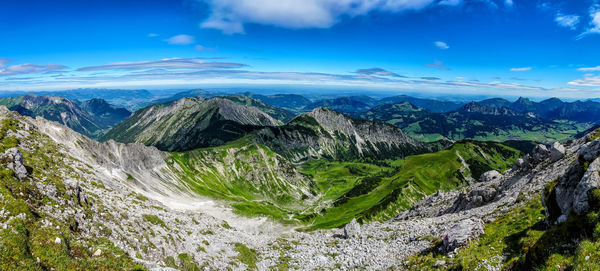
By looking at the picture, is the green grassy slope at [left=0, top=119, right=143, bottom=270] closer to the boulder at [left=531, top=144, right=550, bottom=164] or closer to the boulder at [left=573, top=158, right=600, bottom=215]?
the boulder at [left=573, top=158, right=600, bottom=215]

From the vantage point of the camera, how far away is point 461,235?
32.2 meters

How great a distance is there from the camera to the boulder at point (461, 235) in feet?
104

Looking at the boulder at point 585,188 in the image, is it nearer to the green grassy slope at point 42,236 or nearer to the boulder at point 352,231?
the green grassy slope at point 42,236

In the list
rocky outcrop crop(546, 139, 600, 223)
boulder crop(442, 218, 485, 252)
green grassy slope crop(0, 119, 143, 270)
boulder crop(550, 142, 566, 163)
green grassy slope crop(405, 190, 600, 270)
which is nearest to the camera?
green grassy slope crop(405, 190, 600, 270)

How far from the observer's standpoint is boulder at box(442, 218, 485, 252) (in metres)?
31.7

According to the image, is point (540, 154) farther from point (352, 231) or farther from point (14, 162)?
point (14, 162)

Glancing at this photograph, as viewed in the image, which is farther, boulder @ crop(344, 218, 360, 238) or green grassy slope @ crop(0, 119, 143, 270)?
boulder @ crop(344, 218, 360, 238)

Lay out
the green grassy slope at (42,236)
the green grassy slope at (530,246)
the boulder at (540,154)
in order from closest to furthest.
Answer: the green grassy slope at (530,246), the green grassy slope at (42,236), the boulder at (540,154)

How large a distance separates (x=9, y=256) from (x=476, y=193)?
81.8 meters

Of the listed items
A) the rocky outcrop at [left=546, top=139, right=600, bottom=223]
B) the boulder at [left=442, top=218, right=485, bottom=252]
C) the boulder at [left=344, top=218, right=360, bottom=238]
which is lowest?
the boulder at [left=344, top=218, right=360, bottom=238]

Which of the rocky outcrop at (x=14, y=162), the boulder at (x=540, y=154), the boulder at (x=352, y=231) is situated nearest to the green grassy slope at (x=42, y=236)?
the rocky outcrop at (x=14, y=162)

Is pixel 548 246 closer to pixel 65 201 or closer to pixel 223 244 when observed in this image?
pixel 223 244

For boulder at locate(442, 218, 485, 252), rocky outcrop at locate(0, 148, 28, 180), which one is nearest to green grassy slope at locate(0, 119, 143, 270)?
rocky outcrop at locate(0, 148, 28, 180)

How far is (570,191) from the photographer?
23656 millimetres
